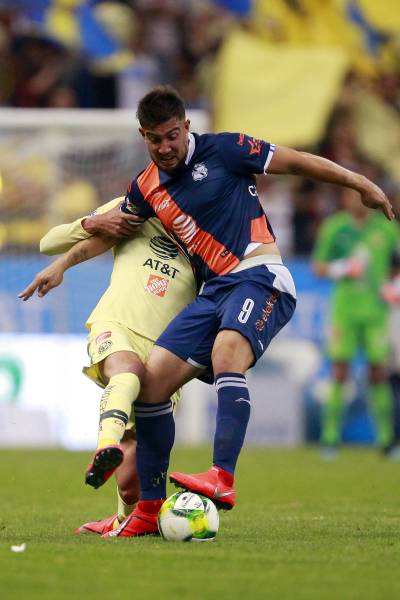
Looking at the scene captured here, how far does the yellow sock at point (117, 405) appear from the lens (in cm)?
554

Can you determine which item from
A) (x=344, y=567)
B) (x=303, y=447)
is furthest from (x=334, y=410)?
(x=344, y=567)

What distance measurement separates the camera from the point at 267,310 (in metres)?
6.03

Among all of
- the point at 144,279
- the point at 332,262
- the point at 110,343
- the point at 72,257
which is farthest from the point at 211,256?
the point at 332,262

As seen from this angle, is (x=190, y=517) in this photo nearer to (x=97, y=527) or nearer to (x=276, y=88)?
(x=97, y=527)

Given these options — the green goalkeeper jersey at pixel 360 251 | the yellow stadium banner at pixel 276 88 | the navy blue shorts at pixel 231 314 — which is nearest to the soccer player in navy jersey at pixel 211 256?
the navy blue shorts at pixel 231 314

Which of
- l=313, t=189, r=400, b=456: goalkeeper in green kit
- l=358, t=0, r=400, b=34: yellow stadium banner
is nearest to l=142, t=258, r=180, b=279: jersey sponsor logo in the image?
l=313, t=189, r=400, b=456: goalkeeper in green kit

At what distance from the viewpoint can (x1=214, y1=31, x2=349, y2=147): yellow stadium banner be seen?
57.8 feet

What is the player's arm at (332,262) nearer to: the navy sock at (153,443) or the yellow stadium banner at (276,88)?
the yellow stadium banner at (276,88)

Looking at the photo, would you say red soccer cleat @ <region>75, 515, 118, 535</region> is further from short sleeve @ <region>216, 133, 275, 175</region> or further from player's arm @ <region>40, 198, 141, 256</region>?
short sleeve @ <region>216, 133, 275, 175</region>

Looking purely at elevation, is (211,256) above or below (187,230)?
below

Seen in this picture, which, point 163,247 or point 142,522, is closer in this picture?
point 142,522

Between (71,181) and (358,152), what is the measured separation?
4.38 m

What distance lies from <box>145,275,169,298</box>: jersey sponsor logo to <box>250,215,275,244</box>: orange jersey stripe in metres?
0.56

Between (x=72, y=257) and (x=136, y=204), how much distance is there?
0.44m
